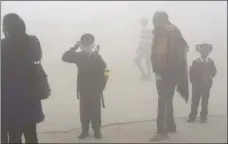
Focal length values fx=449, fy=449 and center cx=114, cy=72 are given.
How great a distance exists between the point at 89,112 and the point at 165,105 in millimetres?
622

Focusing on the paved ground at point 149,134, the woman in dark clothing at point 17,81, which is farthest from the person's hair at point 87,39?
the paved ground at point 149,134

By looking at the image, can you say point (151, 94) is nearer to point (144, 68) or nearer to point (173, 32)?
point (144, 68)

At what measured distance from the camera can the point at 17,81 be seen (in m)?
2.96

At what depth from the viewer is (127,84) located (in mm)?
3604

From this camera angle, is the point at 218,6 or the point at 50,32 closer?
the point at 50,32

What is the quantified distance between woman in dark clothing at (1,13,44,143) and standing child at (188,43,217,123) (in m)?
1.35

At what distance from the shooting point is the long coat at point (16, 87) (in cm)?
294

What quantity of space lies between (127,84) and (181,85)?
44 centimetres

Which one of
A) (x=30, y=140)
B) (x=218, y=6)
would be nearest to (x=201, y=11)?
(x=218, y=6)

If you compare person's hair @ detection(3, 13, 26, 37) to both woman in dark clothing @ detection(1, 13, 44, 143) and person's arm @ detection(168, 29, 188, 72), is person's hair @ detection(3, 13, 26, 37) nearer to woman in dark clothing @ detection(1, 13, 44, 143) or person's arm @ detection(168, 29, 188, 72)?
woman in dark clothing @ detection(1, 13, 44, 143)

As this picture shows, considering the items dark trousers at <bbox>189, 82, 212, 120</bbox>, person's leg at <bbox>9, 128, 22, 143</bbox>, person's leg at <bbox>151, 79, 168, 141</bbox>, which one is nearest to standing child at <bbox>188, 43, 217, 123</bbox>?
dark trousers at <bbox>189, 82, 212, 120</bbox>

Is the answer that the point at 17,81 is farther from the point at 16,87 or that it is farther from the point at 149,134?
the point at 149,134

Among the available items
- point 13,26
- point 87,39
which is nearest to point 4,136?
point 13,26

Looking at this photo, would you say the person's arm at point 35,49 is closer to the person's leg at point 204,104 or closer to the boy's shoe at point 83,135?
the boy's shoe at point 83,135
